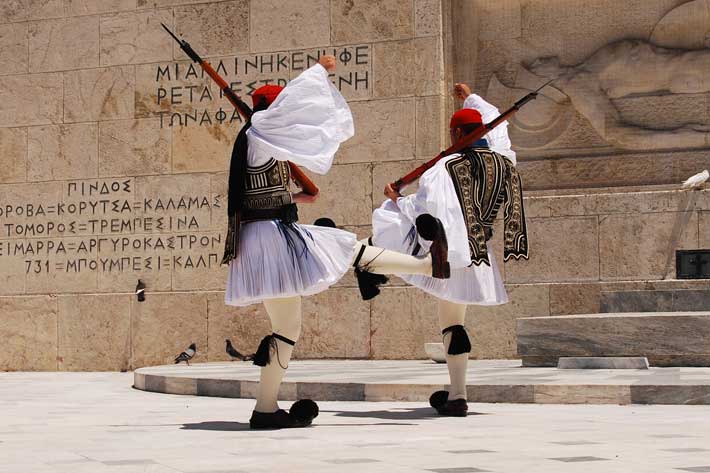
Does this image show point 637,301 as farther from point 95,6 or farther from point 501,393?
point 95,6

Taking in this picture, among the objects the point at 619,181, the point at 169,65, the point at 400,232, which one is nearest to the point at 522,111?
the point at 619,181

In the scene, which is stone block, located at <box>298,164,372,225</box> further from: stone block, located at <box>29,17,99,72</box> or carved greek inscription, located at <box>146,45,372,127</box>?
stone block, located at <box>29,17,99,72</box>

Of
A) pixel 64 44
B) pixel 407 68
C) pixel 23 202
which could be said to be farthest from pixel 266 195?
pixel 64 44

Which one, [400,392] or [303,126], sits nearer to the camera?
[303,126]

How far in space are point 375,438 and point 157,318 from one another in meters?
7.78

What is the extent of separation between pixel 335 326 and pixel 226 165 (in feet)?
7.28

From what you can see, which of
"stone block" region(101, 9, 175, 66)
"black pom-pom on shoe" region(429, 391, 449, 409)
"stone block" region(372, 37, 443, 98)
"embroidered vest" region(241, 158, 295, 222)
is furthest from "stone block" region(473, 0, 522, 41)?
"embroidered vest" region(241, 158, 295, 222)

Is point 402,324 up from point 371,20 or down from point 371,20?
down

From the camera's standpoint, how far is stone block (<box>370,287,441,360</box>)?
11961 mm

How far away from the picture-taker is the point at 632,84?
41.1 feet

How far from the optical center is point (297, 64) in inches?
502

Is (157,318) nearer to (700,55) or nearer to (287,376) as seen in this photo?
(287,376)

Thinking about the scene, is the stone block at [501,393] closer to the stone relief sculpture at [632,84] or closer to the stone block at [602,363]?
the stone block at [602,363]

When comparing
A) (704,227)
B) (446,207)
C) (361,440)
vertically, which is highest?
(704,227)
